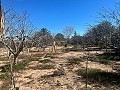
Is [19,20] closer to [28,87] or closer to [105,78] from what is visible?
[28,87]

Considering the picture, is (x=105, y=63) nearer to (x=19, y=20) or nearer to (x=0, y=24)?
(x=19, y=20)

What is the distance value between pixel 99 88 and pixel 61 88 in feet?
7.40

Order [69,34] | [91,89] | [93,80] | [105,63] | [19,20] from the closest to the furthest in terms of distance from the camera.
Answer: [91,89] → [93,80] → [19,20] → [105,63] → [69,34]

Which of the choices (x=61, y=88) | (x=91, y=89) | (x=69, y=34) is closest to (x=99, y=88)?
(x=91, y=89)

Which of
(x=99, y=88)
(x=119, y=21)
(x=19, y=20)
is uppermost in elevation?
(x=19, y=20)

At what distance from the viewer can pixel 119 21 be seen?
849 centimetres

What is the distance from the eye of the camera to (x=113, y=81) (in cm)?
1378

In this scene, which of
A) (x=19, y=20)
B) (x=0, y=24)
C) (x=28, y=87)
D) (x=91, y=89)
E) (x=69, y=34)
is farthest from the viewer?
(x=69, y=34)

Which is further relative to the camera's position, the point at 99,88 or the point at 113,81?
the point at 113,81

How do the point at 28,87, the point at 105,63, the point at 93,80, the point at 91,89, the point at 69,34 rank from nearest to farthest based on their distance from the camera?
the point at 91,89
the point at 28,87
the point at 93,80
the point at 105,63
the point at 69,34

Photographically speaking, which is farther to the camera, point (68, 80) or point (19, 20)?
point (19, 20)

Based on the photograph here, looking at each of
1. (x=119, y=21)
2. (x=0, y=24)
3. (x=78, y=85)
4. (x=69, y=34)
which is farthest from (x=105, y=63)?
(x=69, y=34)

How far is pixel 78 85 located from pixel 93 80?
55.1 inches

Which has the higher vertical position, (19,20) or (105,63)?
(19,20)
